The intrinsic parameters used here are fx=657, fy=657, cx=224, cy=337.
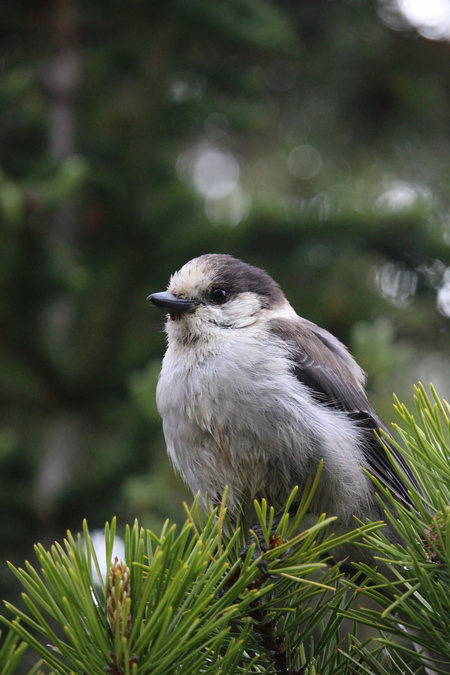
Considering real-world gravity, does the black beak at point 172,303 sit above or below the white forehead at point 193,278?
below

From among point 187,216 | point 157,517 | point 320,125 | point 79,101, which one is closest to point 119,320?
point 187,216

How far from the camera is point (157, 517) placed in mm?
2598

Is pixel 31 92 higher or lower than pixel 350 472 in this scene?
higher

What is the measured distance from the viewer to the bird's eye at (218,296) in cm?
253

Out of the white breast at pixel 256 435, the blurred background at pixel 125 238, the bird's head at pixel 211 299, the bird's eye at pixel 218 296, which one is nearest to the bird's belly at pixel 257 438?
the white breast at pixel 256 435

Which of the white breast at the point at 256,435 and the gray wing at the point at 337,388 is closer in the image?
the white breast at the point at 256,435

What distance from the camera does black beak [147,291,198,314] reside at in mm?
2365

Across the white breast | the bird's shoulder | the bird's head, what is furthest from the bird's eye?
the white breast

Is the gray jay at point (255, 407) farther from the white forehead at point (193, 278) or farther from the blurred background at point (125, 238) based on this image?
the blurred background at point (125, 238)

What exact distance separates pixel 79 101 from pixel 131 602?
9.92ft

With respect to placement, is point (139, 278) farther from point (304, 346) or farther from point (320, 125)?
point (320, 125)

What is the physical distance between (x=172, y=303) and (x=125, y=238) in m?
1.01

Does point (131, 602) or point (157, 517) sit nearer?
point (131, 602)

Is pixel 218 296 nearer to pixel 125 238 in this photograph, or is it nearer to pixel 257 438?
pixel 257 438
